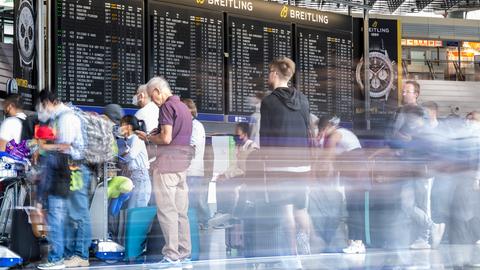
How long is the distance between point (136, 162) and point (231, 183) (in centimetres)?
86

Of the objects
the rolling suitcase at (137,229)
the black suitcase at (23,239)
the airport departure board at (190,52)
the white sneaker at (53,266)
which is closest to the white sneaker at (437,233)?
the rolling suitcase at (137,229)

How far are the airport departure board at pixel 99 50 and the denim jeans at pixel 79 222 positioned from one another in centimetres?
162

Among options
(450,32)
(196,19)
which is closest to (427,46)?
(450,32)

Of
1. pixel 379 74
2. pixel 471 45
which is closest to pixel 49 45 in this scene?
pixel 379 74

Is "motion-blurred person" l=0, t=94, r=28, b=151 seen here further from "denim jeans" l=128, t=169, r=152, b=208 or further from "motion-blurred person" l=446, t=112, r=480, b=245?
"motion-blurred person" l=446, t=112, r=480, b=245

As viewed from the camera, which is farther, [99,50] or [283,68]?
[99,50]

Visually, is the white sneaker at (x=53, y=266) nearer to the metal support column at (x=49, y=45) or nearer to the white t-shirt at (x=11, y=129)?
the white t-shirt at (x=11, y=129)

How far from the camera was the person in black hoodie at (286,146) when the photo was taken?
4.59 m

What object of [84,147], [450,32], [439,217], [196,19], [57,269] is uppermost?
[450,32]

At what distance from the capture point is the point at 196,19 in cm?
734

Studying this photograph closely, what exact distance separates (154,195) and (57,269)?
0.83m

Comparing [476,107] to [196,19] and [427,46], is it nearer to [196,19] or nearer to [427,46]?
[196,19]

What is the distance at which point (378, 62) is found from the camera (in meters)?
9.80

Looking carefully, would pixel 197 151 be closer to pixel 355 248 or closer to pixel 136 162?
pixel 136 162
